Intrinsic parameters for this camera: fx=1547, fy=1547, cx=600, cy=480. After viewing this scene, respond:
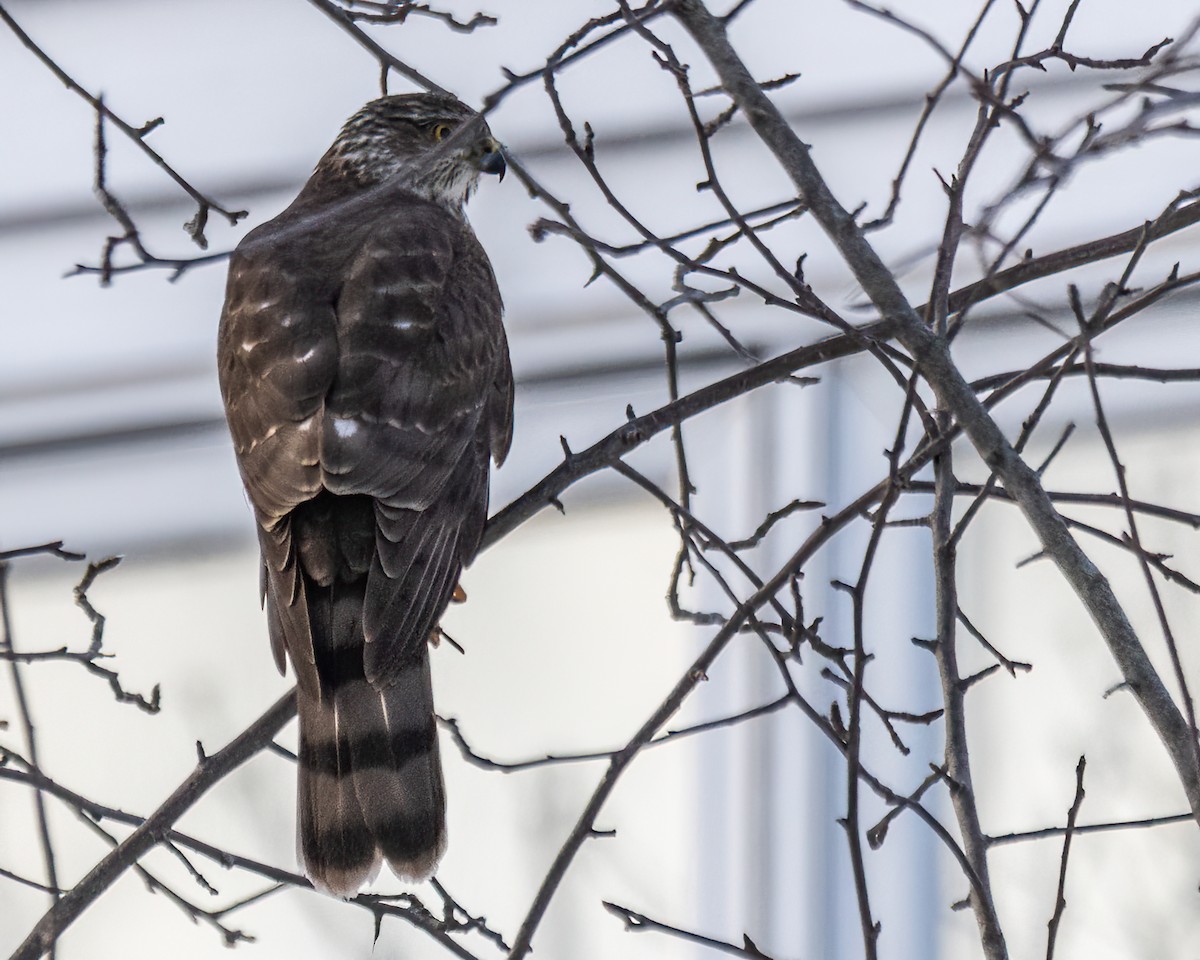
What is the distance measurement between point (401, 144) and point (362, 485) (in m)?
1.42

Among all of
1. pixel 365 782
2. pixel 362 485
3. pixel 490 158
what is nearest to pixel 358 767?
pixel 365 782

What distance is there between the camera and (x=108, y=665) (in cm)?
502

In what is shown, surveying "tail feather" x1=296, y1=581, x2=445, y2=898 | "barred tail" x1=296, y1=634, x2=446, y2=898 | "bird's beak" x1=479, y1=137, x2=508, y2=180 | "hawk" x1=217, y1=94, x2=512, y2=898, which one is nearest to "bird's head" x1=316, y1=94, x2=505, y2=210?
"bird's beak" x1=479, y1=137, x2=508, y2=180

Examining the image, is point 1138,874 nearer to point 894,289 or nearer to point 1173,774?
point 1173,774

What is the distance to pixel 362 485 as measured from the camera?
8.87ft

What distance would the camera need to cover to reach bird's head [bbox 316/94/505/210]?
144 inches

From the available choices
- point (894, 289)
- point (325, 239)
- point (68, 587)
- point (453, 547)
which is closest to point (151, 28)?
point (68, 587)

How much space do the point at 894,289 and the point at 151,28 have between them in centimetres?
369

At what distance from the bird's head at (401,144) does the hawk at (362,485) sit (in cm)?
52

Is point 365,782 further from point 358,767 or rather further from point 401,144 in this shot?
point 401,144

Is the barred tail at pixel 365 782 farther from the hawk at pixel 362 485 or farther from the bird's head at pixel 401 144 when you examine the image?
the bird's head at pixel 401 144

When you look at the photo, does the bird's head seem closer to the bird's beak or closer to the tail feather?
the bird's beak

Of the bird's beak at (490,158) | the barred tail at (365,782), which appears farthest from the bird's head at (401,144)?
the barred tail at (365,782)

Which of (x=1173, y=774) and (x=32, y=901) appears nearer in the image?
(x=1173, y=774)
